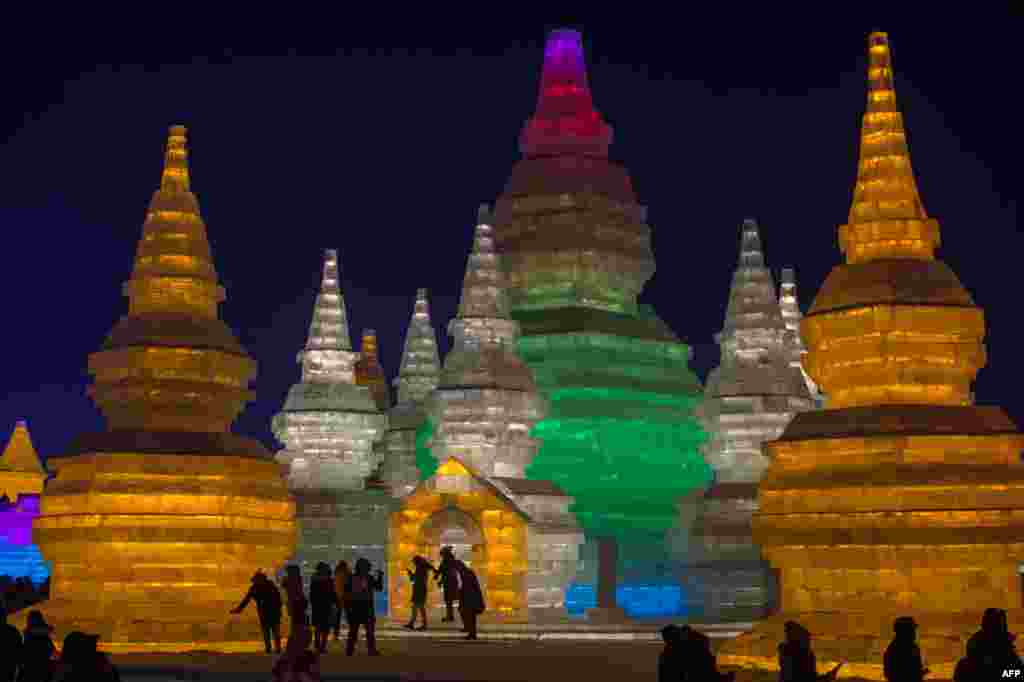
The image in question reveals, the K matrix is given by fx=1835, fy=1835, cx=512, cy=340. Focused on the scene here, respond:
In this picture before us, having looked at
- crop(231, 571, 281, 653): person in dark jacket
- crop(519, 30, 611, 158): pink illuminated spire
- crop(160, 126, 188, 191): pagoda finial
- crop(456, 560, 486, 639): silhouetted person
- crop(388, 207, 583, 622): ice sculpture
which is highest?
crop(519, 30, 611, 158): pink illuminated spire

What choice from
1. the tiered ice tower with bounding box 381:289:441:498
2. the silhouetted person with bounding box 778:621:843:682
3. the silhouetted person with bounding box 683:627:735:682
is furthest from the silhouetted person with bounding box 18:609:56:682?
the tiered ice tower with bounding box 381:289:441:498

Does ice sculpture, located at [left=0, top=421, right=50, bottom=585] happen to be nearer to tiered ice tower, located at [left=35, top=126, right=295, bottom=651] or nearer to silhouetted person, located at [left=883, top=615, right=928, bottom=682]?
tiered ice tower, located at [left=35, top=126, right=295, bottom=651]

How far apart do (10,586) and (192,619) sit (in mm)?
19654

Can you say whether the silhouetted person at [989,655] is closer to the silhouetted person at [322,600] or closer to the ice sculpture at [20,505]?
the silhouetted person at [322,600]

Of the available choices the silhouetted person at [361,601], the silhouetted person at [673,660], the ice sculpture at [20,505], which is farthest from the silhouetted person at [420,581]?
the ice sculpture at [20,505]

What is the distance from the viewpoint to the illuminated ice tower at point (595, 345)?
49.9m

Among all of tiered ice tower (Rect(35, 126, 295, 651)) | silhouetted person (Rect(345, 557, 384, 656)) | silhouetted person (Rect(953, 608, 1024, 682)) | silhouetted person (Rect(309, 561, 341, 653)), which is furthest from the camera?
tiered ice tower (Rect(35, 126, 295, 651))

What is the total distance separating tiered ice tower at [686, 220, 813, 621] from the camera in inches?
1895

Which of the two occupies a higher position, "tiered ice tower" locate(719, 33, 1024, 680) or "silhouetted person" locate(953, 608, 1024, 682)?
"tiered ice tower" locate(719, 33, 1024, 680)

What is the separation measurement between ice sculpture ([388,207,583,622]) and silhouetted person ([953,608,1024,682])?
1032 inches

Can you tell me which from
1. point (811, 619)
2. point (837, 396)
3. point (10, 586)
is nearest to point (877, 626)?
point (811, 619)

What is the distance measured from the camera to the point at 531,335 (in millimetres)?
51531

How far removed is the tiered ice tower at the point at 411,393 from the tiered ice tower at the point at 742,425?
1198 centimetres

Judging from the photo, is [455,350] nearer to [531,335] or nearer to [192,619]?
[531,335]
